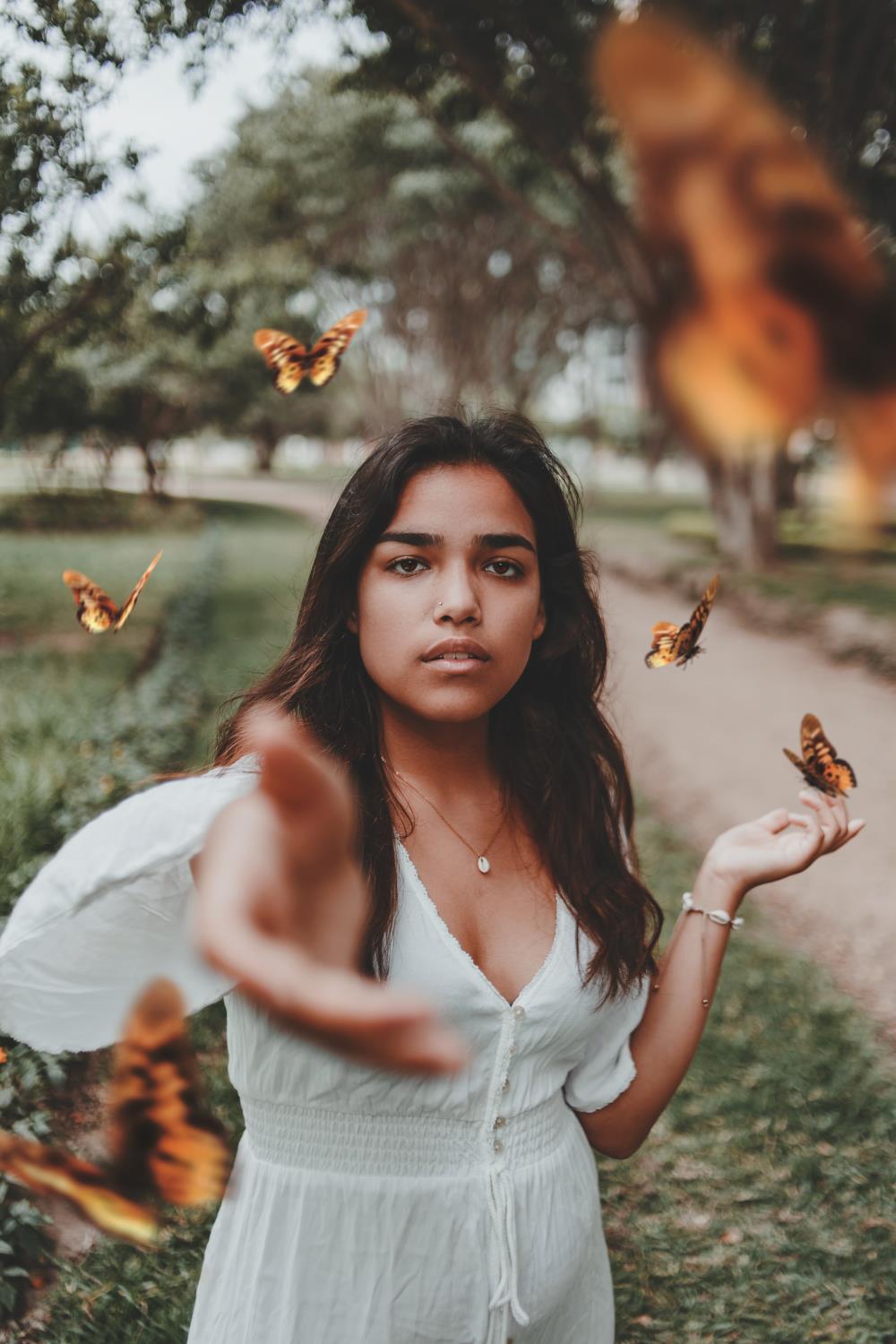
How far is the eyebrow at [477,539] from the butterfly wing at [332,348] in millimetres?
236

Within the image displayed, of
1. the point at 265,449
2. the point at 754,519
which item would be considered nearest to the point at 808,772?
the point at 754,519

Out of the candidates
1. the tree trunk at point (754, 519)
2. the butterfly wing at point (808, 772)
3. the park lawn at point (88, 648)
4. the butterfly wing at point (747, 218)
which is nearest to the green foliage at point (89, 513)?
the park lawn at point (88, 648)

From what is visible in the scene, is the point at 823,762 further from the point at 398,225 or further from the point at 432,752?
the point at 398,225

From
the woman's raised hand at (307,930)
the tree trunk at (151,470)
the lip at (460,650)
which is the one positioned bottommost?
the woman's raised hand at (307,930)

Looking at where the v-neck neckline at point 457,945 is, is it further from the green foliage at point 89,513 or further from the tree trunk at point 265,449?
the tree trunk at point 265,449

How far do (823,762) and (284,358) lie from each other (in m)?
0.79

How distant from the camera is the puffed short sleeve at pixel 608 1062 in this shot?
1511 mm

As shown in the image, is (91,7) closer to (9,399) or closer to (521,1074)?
(521,1074)

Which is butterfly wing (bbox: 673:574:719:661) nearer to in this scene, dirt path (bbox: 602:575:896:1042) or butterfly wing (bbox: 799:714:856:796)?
butterfly wing (bbox: 799:714:856:796)

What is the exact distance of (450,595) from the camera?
119cm

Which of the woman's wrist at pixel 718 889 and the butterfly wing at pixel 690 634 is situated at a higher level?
the butterfly wing at pixel 690 634

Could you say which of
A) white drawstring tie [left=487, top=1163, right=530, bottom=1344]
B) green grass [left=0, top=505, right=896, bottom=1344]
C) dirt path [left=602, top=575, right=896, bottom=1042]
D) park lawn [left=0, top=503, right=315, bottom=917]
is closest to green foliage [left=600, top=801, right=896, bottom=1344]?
green grass [left=0, top=505, right=896, bottom=1344]

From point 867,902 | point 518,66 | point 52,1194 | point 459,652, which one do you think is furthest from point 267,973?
point 867,902

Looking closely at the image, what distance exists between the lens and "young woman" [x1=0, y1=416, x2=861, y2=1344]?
1034 millimetres
